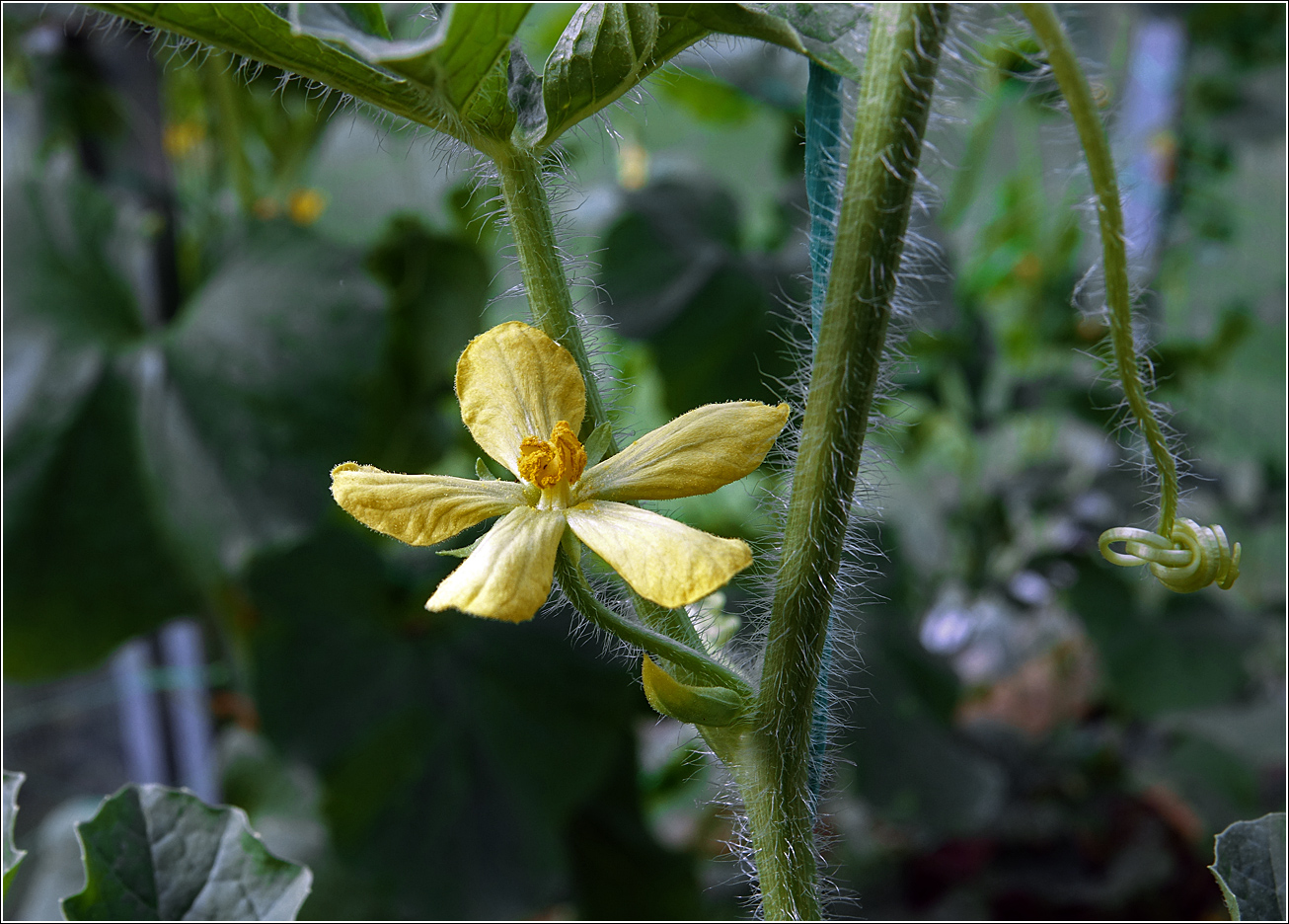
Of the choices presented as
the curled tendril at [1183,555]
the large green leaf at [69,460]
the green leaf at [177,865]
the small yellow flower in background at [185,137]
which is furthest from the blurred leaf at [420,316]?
the curled tendril at [1183,555]

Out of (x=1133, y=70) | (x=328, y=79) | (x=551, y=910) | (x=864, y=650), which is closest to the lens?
(x=328, y=79)

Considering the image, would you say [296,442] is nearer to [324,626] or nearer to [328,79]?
[324,626]

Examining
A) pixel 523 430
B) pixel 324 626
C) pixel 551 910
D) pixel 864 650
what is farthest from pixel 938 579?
pixel 523 430

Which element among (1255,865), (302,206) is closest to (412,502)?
(1255,865)

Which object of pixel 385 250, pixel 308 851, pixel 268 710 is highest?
pixel 385 250

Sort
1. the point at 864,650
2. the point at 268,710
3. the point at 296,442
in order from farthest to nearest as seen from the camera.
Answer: the point at 864,650 < the point at 268,710 < the point at 296,442

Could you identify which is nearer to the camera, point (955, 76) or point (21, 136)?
point (955, 76)

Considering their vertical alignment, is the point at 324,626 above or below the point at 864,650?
above
